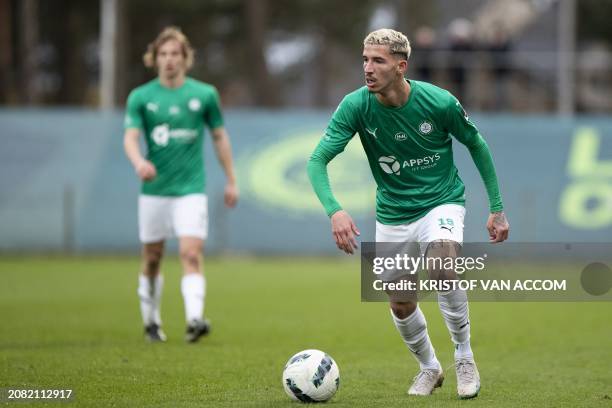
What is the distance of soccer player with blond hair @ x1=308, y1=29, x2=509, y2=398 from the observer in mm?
7863

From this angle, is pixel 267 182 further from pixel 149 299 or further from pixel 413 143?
pixel 413 143

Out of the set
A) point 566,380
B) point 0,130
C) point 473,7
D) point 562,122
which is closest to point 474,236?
point 562,122

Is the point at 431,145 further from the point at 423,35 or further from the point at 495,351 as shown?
the point at 423,35

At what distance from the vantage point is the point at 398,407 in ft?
24.9

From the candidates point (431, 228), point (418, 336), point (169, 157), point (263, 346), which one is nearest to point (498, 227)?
point (431, 228)

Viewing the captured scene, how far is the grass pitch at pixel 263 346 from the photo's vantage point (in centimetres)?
823

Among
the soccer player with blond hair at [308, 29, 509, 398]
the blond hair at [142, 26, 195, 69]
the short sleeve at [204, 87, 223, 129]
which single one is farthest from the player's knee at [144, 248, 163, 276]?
the soccer player with blond hair at [308, 29, 509, 398]

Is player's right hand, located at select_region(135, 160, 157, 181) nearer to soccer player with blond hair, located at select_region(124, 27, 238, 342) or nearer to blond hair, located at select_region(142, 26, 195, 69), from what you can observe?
soccer player with blond hair, located at select_region(124, 27, 238, 342)

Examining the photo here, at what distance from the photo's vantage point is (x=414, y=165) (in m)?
8.12

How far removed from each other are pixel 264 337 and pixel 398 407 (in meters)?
4.60

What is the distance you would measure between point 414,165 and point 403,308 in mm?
1016

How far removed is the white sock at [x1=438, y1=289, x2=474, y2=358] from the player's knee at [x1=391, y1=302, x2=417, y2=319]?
0.84 feet

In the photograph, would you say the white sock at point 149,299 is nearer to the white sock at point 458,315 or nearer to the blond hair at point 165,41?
the blond hair at point 165,41

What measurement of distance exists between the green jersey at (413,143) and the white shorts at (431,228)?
50 millimetres
